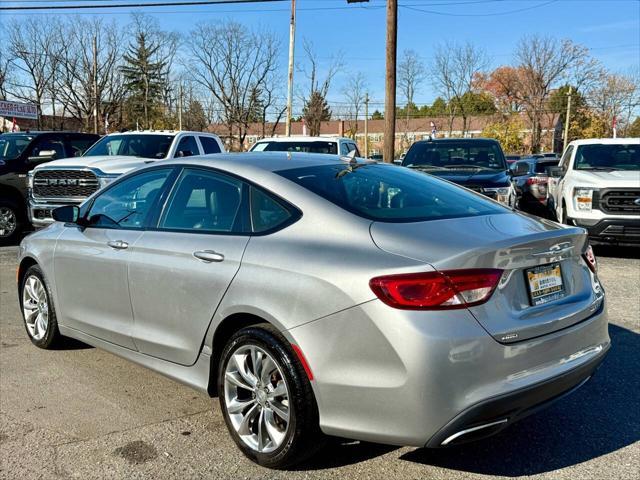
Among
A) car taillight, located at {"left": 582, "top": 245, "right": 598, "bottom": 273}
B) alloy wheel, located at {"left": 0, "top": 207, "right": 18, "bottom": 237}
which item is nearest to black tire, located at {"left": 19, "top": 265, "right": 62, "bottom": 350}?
car taillight, located at {"left": 582, "top": 245, "right": 598, "bottom": 273}

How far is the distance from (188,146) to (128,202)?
7.28 metres

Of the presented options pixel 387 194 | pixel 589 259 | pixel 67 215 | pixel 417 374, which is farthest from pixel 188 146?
pixel 417 374

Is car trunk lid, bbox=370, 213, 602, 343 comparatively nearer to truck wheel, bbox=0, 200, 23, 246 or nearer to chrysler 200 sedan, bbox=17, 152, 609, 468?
chrysler 200 sedan, bbox=17, 152, 609, 468

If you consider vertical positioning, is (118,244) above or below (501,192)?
above

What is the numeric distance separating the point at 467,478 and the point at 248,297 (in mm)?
1439

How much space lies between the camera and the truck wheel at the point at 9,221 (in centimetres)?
1132

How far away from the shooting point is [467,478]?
9.98ft

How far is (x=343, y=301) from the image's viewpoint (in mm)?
2752

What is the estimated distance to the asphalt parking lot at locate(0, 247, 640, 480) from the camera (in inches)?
123

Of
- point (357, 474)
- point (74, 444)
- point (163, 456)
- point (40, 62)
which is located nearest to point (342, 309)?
point (357, 474)

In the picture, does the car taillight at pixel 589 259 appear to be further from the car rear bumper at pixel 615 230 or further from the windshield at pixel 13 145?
the windshield at pixel 13 145

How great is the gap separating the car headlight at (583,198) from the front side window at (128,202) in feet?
24.4

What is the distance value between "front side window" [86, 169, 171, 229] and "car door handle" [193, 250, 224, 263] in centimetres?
79

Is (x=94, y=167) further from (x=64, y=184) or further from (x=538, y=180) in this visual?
(x=538, y=180)
